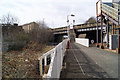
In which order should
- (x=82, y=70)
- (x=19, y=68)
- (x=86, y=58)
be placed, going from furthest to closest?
(x=86, y=58) → (x=19, y=68) → (x=82, y=70)

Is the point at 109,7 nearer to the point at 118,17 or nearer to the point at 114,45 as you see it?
the point at 118,17

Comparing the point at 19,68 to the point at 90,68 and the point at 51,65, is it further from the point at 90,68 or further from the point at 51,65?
the point at 90,68

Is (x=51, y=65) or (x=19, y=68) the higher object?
(x=51, y=65)

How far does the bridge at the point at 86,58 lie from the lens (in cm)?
348

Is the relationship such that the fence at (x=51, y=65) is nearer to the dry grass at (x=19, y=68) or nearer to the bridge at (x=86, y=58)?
the bridge at (x=86, y=58)

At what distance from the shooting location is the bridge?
348 cm

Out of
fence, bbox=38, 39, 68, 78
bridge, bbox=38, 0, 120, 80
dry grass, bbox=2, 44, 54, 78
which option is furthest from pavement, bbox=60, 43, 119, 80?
dry grass, bbox=2, 44, 54, 78

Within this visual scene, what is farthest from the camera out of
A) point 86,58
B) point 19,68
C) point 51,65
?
point 86,58

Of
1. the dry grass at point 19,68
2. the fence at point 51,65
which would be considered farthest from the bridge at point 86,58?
the dry grass at point 19,68

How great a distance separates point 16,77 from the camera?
3.98 meters

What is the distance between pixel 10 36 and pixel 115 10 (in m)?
13.7

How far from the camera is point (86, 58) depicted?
7871mm

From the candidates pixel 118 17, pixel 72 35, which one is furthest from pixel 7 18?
pixel 72 35

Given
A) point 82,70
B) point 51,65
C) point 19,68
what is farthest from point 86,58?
point 51,65
